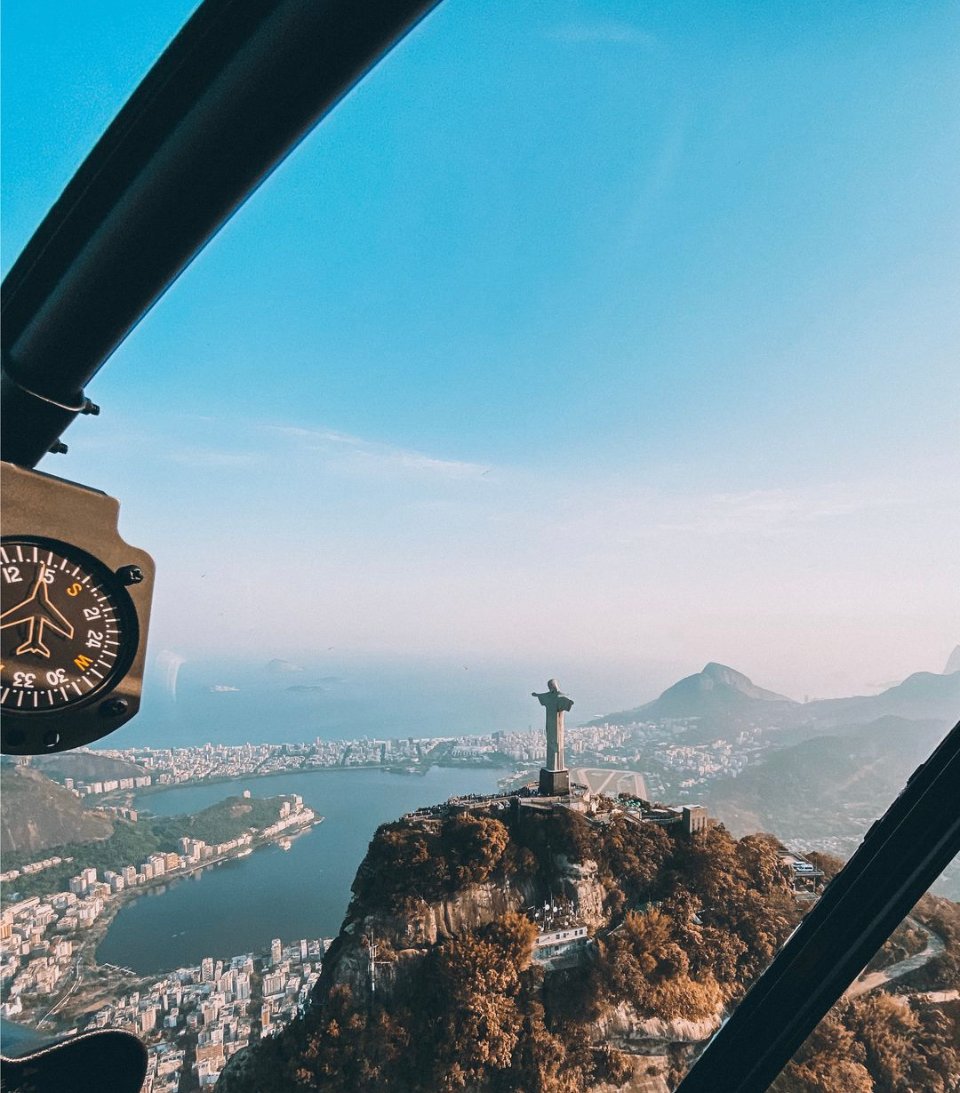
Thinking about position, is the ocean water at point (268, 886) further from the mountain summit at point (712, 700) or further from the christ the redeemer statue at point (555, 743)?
the mountain summit at point (712, 700)

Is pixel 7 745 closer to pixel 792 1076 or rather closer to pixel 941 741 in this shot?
pixel 941 741

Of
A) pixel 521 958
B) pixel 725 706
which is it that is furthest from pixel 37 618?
pixel 725 706

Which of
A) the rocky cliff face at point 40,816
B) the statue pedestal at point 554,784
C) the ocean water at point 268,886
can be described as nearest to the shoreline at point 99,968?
the ocean water at point 268,886

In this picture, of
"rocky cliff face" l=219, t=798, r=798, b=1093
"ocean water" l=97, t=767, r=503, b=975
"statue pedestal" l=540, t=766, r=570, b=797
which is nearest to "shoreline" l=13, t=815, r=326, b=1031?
"ocean water" l=97, t=767, r=503, b=975

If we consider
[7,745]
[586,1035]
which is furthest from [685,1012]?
[7,745]

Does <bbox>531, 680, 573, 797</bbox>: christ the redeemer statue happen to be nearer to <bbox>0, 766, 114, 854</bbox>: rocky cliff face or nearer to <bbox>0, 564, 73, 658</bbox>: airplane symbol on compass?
<bbox>0, 564, 73, 658</bbox>: airplane symbol on compass

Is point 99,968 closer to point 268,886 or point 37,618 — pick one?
point 268,886
